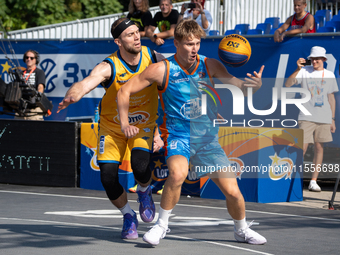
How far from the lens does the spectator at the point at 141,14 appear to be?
1073 cm

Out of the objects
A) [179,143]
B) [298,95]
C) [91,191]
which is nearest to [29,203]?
[91,191]

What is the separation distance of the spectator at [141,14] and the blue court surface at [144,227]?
393cm

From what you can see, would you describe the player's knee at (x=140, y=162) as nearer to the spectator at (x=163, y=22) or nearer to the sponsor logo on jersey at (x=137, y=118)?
the sponsor logo on jersey at (x=137, y=118)

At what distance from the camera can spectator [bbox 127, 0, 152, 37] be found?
10727 mm

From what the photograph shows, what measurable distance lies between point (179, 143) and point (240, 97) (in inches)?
196

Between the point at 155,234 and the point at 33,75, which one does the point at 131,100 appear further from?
the point at 33,75

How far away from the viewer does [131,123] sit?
5422mm

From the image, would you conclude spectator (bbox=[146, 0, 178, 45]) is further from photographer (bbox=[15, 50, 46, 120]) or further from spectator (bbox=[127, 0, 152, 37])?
photographer (bbox=[15, 50, 46, 120])

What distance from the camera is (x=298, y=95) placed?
9094 mm

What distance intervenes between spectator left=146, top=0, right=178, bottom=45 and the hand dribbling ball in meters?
4.65

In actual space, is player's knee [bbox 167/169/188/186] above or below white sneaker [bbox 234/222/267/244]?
above

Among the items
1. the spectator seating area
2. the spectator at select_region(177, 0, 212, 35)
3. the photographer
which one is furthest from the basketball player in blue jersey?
the spectator seating area

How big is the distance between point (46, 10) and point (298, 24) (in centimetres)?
1872

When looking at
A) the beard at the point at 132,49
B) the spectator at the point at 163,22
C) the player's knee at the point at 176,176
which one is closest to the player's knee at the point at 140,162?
the player's knee at the point at 176,176
